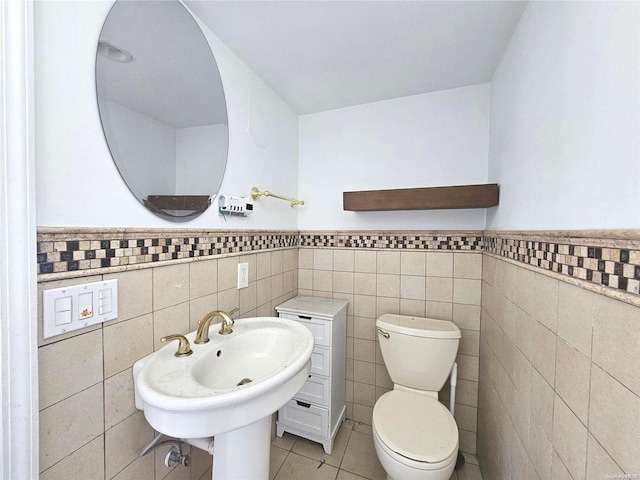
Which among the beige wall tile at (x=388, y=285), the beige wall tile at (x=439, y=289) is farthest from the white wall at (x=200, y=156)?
the beige wall tile at (x=439, y=289)

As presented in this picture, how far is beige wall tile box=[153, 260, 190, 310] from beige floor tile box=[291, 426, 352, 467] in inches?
48.7

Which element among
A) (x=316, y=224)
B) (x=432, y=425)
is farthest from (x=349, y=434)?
(x=316, y=224)

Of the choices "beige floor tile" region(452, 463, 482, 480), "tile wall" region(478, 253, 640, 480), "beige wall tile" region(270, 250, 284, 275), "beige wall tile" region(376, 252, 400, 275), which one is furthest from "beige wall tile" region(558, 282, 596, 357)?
"beige wall tile" region(270, 250, 284, 275)

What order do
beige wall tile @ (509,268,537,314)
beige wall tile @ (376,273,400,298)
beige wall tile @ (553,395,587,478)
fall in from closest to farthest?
1. beige wall tile @ (553,395,587,478)
2. beige wall tile @ (509,268,537,314)
3. beige wall tile @ (376,273,400,298)

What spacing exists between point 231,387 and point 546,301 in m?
1.09

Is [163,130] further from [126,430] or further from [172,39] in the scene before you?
[126,430]

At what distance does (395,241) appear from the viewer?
5.57 feet

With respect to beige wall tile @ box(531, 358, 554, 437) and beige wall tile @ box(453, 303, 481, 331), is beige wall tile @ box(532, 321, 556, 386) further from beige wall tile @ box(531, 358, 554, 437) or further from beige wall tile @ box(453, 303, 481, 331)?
beige wall tile @ box(453, 303, 481, 331)

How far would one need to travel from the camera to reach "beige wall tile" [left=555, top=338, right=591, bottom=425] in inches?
23.2

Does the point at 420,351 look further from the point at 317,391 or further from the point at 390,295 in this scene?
the point at 317,391

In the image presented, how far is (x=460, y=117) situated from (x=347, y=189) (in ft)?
2.74

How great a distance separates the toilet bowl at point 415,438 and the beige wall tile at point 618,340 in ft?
2.45

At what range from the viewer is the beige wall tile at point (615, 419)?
0.46 metres

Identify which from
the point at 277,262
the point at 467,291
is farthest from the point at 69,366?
the point at 467,291
